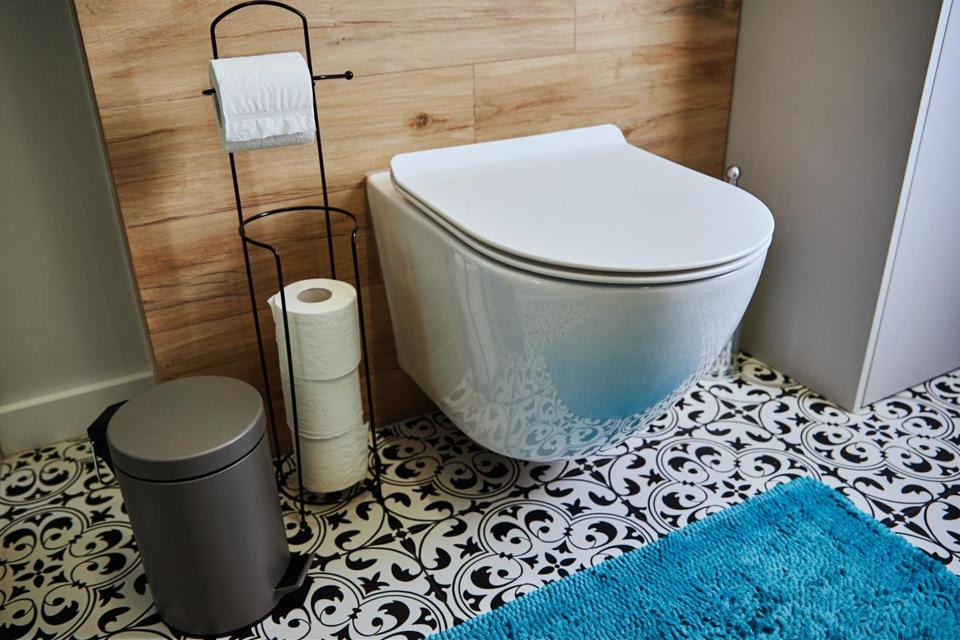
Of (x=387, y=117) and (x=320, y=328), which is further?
(x=387, y=117)

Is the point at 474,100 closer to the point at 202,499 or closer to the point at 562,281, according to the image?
the point at 562,281

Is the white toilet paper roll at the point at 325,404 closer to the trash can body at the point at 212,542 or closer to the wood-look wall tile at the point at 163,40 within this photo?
the trash can body at the point at 212,542

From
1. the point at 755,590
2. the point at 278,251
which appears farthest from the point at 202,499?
the point at 755,590

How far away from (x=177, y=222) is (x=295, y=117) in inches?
10.6

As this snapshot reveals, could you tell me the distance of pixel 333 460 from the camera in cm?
119

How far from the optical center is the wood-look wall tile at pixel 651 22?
1319 mm

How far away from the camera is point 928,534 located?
3.78ft

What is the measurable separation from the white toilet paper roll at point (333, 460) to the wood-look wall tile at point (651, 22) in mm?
723

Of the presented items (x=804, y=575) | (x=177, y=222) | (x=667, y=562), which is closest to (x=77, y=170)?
(x=177, y=222)

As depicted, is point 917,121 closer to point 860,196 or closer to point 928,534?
point 860,196

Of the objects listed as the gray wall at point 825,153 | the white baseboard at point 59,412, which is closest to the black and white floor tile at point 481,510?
the white baseboard at point 59,412

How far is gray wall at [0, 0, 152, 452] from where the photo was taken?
1154 mm

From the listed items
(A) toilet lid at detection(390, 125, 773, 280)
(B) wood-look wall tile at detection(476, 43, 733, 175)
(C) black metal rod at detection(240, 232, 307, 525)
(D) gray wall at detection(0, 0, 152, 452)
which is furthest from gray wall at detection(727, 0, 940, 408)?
(D) gray wall at detection(0, 0, 152, 452)

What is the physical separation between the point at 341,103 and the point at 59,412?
72 centimetres
